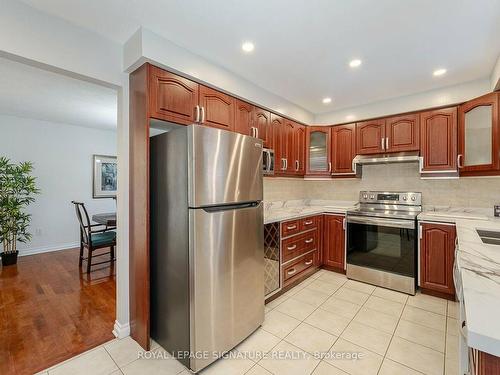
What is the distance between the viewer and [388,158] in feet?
10.4

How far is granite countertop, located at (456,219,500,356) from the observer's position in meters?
0.61

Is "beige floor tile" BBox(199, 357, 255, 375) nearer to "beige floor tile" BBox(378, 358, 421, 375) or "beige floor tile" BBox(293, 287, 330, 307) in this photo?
"beige floor tile" BBox(378, 358, 421, 375)

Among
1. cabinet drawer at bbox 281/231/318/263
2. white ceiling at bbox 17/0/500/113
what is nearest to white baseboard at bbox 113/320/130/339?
cabinet drawer at bbox 281/231/318/263

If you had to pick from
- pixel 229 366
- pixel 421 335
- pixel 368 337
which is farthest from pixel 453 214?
pixel 229 366

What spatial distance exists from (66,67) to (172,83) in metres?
0.73

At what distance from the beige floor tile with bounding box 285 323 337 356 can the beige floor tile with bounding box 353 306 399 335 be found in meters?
0.43

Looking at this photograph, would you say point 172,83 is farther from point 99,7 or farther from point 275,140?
point 275,140

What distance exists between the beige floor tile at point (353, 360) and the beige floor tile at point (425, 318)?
0.74m

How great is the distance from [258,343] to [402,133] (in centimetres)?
302

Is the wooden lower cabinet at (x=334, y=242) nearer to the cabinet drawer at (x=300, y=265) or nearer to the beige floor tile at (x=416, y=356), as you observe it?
the cabinet drawer at (x=300, y=265)

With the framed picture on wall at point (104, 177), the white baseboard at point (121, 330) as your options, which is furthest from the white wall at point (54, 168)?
the white baseboard at point (121, 330)

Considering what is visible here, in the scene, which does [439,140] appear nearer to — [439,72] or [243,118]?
[439,72]

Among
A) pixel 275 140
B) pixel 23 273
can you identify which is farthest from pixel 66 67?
pixel 23 273

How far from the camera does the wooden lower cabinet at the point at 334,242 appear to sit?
3.28 metres
